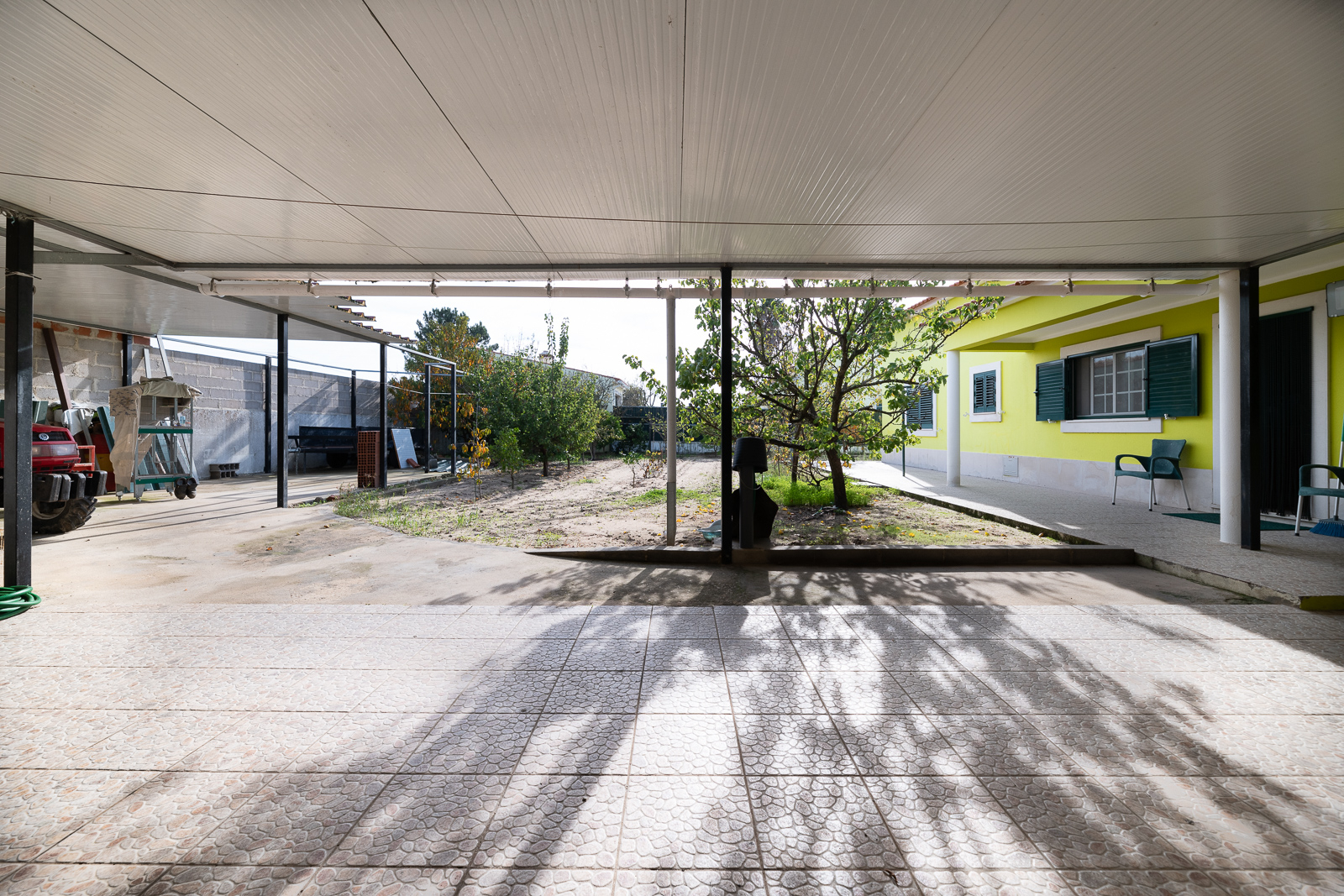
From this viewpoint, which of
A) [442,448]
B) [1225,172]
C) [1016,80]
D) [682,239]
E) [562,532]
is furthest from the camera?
[442,448]

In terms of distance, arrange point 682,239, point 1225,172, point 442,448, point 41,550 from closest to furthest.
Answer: point 1225,172 < point 682,239 < point 41,550 < point 442,448

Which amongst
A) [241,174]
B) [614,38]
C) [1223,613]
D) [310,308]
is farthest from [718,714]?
[310,308]

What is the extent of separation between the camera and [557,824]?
176 centimetres

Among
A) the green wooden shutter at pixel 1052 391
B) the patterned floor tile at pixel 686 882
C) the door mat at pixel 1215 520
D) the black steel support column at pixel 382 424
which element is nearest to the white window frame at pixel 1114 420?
the green wooden shutter at pixel 1052 391

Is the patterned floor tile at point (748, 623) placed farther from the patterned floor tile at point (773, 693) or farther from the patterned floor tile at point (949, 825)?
the patterned floor tile at point (949, 825)

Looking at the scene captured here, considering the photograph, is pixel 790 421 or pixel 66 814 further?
pixel 790 421

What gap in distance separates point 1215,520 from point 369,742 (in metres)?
9.43

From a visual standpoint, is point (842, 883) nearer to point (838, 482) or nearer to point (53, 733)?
point (53, 733)

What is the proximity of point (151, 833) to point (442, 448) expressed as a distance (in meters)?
16.1

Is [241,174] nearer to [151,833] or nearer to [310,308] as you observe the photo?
[151,833]

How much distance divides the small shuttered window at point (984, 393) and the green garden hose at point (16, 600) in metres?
14.3

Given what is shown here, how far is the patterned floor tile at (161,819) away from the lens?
1644mm

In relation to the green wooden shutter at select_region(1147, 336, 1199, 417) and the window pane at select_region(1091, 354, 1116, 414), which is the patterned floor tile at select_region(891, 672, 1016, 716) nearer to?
the green wooden shutter at select_region(1147, 336, 1199, 417)

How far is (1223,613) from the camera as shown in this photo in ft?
12.5
